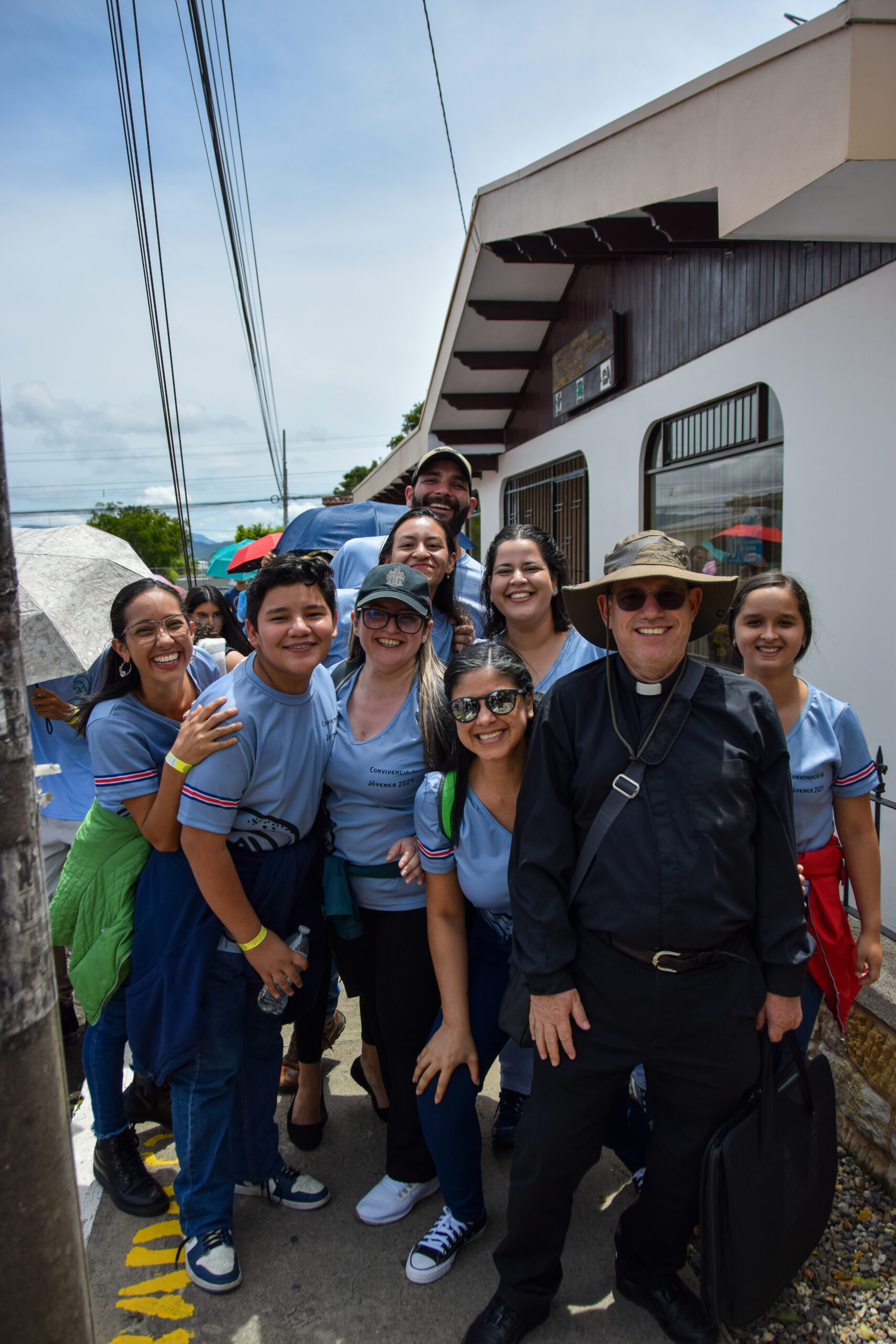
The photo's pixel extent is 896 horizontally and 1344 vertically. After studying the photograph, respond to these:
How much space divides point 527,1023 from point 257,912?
2.68ft

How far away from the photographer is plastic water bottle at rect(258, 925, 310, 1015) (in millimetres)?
2338

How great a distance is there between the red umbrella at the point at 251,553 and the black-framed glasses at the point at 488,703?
678cm

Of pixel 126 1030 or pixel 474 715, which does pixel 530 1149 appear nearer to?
pixel 474 715

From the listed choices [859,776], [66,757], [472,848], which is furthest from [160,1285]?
[859,776]

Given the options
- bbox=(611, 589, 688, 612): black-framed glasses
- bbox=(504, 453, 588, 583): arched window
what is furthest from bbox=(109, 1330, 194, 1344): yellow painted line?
bbox=(504, 453, 588, 583): arched window

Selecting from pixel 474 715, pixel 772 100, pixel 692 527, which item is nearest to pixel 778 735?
pixel 474 715

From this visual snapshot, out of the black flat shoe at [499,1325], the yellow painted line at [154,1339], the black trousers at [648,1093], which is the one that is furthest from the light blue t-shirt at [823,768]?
the yellow painted line at [154,1339]

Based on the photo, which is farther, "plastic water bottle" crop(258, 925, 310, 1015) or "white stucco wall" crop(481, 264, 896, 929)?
"white stucco wall" crop(481, 264, 896, 929)

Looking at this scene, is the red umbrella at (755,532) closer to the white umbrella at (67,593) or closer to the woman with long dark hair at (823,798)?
the woman with long dark hair at (823,798)

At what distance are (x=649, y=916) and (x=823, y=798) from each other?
84 cm

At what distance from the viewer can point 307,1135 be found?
276cm

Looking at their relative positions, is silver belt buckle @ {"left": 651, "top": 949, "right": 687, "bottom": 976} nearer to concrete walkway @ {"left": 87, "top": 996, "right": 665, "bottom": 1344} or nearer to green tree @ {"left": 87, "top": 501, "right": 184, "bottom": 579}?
concrete walkway @ {"left": 87, "top": 996, "right": 665, "bottom": 1344}

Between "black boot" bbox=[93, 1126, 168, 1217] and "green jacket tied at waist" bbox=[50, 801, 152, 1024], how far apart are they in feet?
1.60

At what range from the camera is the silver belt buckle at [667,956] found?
178cm
